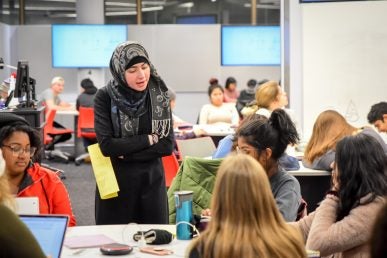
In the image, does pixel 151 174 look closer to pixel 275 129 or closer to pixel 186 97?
pixel 275 129

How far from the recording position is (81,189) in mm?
9078

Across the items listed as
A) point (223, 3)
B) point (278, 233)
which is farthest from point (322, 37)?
point (223, 3)

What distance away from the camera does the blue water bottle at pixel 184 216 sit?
10.8 ft

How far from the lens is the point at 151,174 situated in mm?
4066

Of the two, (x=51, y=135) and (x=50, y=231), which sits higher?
(x=50, y=231)

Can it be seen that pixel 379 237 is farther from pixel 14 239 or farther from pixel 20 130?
pixel 20 130

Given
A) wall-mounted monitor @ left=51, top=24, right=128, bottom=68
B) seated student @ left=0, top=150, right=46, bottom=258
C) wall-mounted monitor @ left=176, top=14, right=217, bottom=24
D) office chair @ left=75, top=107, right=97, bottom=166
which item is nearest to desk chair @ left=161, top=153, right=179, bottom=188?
seated student @ left=0, top=150, right=46, bottom=258

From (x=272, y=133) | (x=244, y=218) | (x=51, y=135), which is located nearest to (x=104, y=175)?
(x=272, y=133)

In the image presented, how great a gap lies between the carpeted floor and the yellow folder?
296 centimetres

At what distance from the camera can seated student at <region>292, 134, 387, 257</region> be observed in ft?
9.82

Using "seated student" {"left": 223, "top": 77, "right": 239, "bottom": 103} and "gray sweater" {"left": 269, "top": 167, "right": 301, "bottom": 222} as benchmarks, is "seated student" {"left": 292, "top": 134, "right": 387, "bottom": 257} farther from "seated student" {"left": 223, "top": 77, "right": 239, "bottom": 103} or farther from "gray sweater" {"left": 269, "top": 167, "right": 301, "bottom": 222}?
"seated student" {"left": 223, "top": 77, "right": 239, "bottom": 103}

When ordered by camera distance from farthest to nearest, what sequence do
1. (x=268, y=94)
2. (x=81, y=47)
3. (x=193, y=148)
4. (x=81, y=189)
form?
(x=81, y=47), (x=81, y=189), (x=268, y=94), (x=193, y=148)

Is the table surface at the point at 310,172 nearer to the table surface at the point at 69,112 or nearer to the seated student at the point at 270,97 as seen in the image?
the seated student at the point at 270,97

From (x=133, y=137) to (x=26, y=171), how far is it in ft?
2.37
